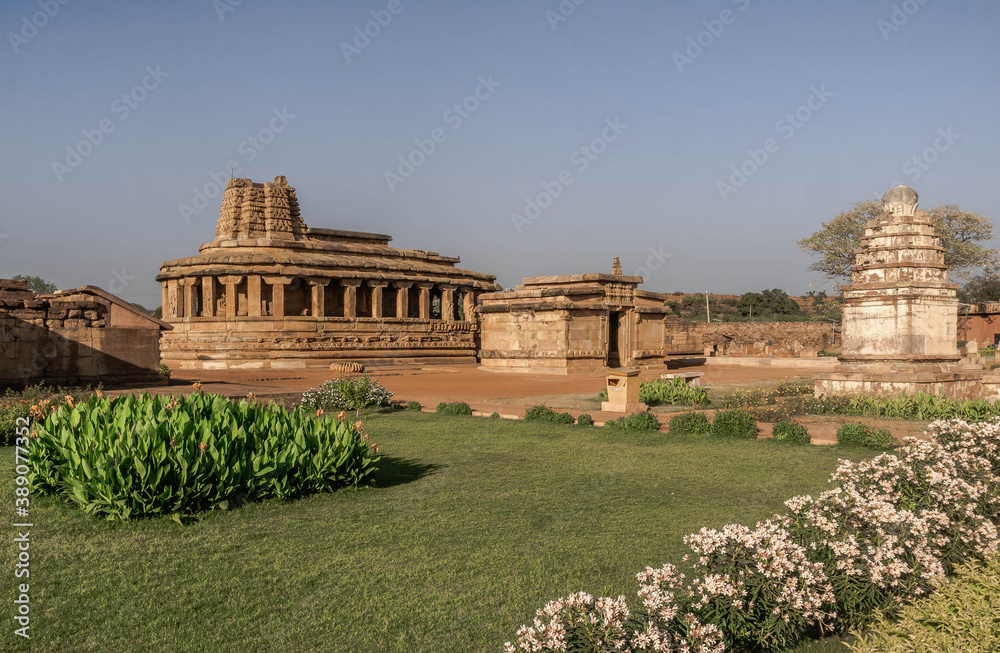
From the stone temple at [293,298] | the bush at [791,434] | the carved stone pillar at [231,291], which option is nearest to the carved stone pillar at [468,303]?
the stone temple at [293,298]

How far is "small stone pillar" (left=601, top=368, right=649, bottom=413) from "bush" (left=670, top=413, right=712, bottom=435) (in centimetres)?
294

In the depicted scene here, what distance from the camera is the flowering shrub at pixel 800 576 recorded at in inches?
129

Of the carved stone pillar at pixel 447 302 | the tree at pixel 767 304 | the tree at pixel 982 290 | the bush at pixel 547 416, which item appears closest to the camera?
the bush at pixel 547 416

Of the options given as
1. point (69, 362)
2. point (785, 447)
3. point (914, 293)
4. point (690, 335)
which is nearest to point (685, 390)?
point (914, 293)

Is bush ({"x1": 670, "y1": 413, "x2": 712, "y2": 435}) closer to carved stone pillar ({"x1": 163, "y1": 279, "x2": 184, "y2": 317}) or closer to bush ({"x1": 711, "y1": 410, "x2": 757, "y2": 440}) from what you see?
bush ({"x1": 711, "y1": 410, "x2": 757, "y2": 440})

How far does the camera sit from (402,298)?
114 ft

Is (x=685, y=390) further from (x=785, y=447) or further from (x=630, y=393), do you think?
(x=785, y=447)

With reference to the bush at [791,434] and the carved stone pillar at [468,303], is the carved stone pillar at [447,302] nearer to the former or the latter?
the carved stone pillar at [468,303]

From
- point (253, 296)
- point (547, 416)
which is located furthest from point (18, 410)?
point (253, 296)

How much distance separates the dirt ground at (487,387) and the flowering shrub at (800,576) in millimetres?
6157

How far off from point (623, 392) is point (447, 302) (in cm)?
2279

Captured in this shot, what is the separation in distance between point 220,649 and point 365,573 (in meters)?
1.20

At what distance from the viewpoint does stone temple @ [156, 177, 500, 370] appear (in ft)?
98.6

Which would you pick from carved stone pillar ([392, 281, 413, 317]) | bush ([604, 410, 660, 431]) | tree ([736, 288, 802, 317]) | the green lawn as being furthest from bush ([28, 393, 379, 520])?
tree ([736, 288, 802, 317])
